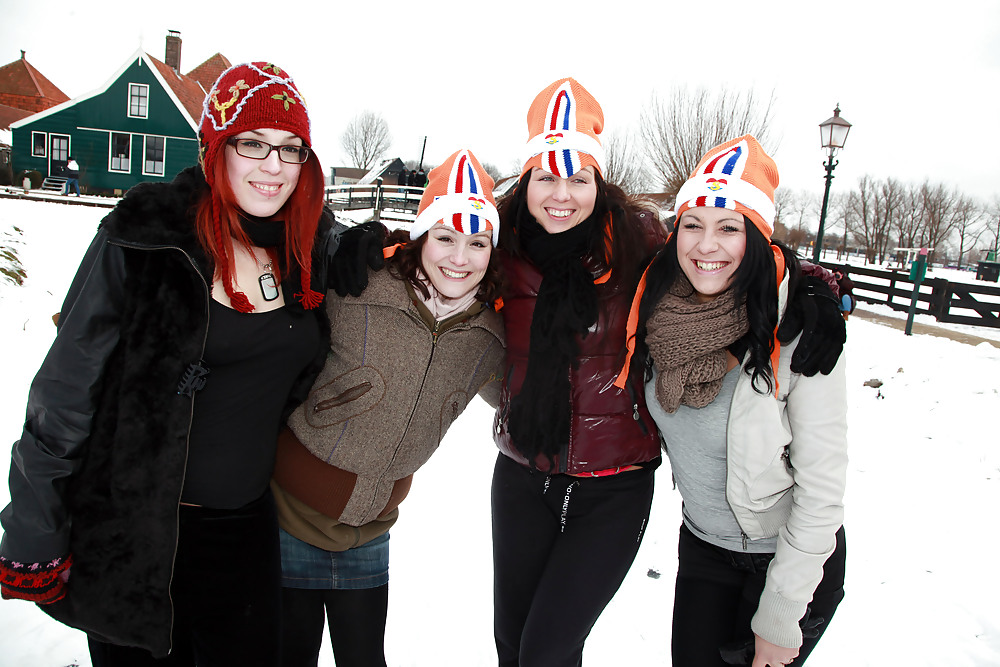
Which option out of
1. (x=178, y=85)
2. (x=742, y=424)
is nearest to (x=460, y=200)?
(x=742, y=424)

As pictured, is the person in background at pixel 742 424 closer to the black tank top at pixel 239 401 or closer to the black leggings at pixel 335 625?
the black leggings at pixel 335 625

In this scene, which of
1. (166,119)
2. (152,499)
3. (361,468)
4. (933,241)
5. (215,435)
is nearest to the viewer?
(152,499)

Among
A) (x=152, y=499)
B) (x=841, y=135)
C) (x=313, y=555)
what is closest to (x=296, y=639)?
(x=313, y=555)

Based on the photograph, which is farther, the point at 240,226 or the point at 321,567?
the point at 321,567

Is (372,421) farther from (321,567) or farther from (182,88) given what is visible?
(182,88)

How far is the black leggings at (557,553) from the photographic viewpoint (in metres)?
2.32

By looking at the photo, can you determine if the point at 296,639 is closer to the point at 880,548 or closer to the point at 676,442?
the point at 676,442

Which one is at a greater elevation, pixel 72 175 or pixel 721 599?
pixel 72 175

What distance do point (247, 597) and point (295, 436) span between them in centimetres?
61

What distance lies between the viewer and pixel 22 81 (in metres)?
37.1

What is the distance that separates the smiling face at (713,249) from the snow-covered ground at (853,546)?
89.0 inches

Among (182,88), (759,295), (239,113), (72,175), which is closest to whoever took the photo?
(239,113)

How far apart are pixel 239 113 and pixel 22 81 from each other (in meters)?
49.7

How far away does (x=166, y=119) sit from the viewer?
23219 mm
